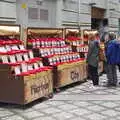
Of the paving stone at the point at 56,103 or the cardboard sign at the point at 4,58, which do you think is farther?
the paving stone at the point at 56,103

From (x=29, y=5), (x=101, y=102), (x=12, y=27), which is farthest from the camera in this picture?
(x=29, y=5)

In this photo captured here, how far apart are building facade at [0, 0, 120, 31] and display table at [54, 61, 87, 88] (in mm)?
2313

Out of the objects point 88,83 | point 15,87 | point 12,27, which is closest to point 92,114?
point 15,87

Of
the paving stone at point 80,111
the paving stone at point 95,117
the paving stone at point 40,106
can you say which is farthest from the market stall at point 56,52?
the paving stone at point 95,117

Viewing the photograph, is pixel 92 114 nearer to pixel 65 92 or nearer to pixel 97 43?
pixel 65 92

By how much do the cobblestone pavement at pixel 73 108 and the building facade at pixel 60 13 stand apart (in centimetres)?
345

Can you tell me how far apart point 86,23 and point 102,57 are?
265 inches

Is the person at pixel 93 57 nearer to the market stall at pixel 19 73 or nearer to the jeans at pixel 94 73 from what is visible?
the jeans at pixel 94 73

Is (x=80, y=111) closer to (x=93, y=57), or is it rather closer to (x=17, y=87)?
(x=17, y=87)

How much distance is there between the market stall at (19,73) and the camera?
806cm

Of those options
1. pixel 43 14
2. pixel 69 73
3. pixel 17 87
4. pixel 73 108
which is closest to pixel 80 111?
pixel 73 108

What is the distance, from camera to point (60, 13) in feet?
48.7

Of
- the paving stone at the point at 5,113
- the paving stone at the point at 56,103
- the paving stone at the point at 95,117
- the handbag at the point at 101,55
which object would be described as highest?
the handbag at the point at 101,55

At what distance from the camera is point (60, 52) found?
10875 millimetres
